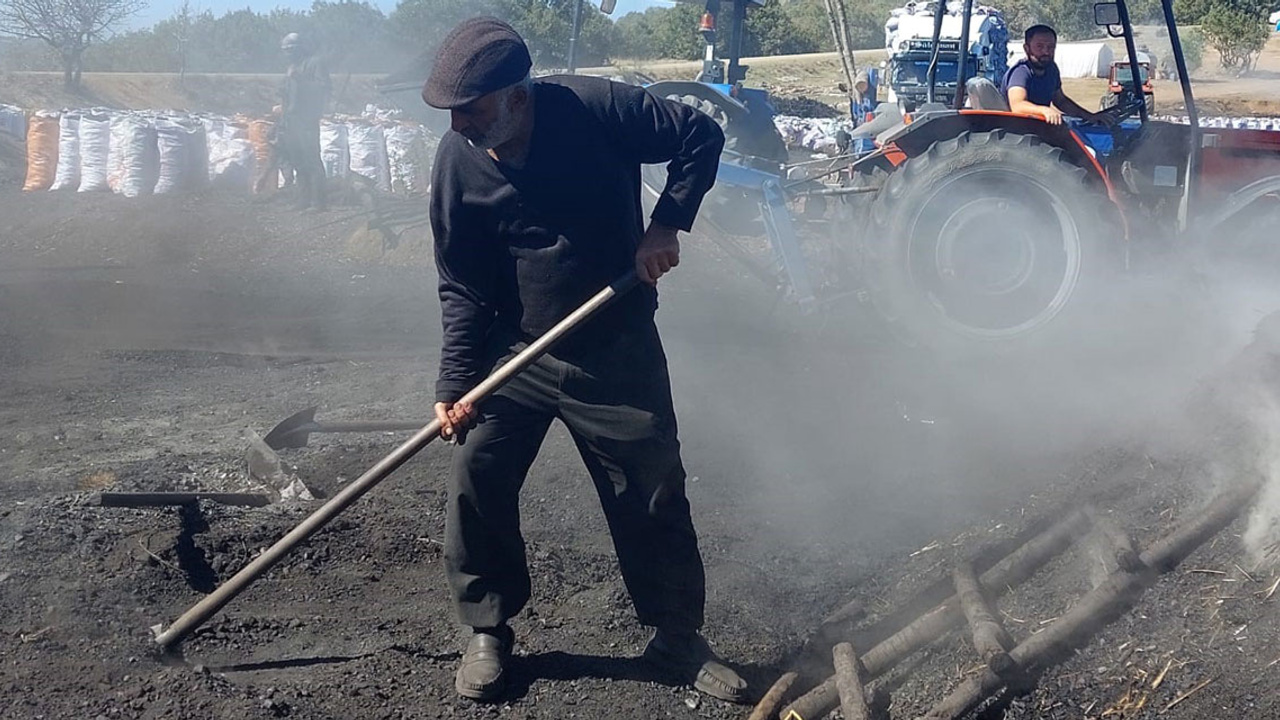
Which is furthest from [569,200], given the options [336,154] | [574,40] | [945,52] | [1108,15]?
[336,154]

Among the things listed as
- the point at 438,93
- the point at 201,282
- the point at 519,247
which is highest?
the point at 438,93

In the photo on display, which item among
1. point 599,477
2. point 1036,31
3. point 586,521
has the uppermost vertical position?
point 1036,31

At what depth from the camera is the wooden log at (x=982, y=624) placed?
10.5ft

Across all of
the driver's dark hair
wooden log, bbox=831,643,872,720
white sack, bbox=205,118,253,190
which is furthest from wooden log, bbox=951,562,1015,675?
white sack, bbox=205,118,253,190

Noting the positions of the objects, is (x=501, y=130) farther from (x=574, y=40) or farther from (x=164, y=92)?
(x=164, y=92)

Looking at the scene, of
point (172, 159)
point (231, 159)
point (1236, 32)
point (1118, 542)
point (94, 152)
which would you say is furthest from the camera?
point (1236, 32)

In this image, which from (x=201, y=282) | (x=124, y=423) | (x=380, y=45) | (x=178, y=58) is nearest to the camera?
(x=124, y=423)

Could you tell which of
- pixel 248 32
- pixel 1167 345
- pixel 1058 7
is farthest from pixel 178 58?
pixel 1167 345

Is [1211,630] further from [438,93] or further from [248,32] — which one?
[248,32]

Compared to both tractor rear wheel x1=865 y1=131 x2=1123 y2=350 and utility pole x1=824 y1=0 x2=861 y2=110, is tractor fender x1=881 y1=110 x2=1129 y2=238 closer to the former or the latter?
tractor rear wheel x1=865 y1=131 x2=1123 y2=350

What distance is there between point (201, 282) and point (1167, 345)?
7.75 m

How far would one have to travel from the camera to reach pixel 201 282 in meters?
10.3

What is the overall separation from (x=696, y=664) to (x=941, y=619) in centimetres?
76

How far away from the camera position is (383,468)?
11.4 feet
